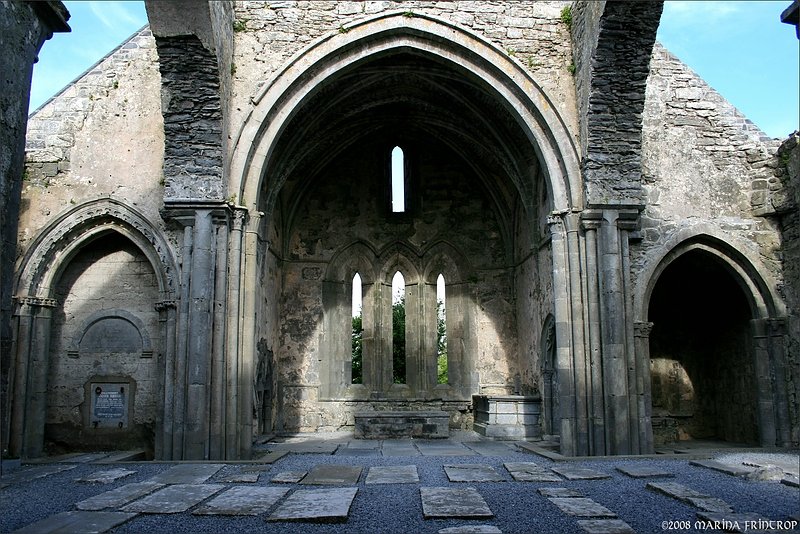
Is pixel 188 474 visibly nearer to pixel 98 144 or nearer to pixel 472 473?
pixel 472 473

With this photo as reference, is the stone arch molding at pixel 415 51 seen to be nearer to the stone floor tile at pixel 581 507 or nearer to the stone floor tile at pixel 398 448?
the stone floor tile at pixel 398 448

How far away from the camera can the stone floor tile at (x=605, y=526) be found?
16.0ft

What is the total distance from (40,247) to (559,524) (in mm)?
8472

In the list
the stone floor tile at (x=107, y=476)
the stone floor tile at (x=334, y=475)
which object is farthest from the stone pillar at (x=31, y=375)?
the stone floor tile at (x=334, y=475)

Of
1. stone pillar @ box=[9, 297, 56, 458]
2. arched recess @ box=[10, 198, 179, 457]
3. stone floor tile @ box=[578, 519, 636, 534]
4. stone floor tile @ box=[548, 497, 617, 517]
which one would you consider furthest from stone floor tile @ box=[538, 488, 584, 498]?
stone pillar @ box=[9, 297, 56, 458]

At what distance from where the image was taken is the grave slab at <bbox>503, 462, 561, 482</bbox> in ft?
24.4

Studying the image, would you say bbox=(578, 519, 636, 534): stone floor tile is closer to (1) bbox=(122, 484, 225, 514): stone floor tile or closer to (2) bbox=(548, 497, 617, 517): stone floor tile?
(2) bbox=(548, 497, 617, 517): stone floor tile

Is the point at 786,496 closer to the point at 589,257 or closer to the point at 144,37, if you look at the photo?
the point at 589,257

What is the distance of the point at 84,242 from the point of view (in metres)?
10.5

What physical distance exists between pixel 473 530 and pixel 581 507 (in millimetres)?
1304

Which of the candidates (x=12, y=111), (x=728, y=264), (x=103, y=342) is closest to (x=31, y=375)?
(x=103, y=342)

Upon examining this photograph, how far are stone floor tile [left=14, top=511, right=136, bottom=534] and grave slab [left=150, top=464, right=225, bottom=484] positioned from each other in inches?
68.8

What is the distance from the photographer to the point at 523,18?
10844 millimetres

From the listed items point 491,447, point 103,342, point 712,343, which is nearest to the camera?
point 103,342
